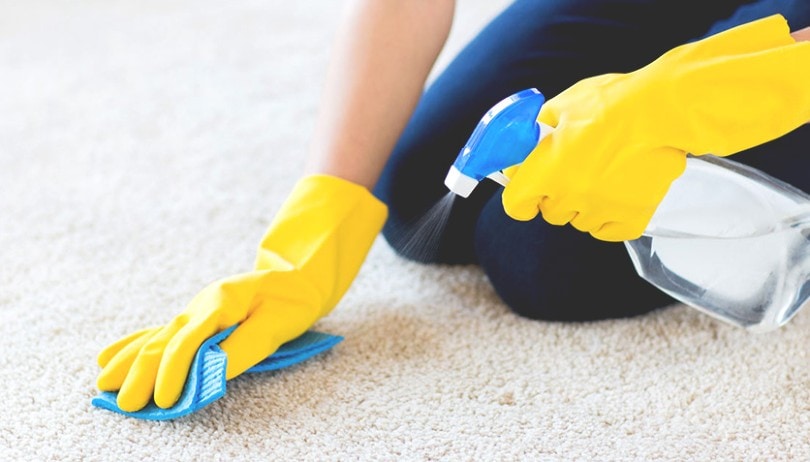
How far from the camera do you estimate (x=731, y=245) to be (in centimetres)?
82

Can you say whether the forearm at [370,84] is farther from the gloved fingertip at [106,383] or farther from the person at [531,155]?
the gloved fingertip at [106,383]

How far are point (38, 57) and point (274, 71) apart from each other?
0.41 meters

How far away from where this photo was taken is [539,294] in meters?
0.90

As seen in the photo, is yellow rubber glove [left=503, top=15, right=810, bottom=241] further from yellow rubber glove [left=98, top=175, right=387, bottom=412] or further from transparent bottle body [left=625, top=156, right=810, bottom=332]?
yellow rubber glove [left=98, top=175, right=387, bottom=412]

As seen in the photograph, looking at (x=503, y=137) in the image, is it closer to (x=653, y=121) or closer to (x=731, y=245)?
(x=653, y=121)

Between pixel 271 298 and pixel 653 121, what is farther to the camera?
pixel 271 298

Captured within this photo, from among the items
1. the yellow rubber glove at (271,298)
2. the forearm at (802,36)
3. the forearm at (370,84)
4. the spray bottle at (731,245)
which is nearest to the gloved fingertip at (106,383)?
the yellow rubber glove at (271,298)

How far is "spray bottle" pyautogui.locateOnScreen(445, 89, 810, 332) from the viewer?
2.52 ft

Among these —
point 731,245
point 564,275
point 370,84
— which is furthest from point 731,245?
point 370,84

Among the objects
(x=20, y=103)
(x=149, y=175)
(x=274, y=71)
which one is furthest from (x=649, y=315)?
(x=20, y=103)

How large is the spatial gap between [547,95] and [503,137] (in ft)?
1.20

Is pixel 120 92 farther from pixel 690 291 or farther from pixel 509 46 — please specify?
pixel 690 291

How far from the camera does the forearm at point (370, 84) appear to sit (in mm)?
919

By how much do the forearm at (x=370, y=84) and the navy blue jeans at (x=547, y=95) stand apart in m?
0.08
